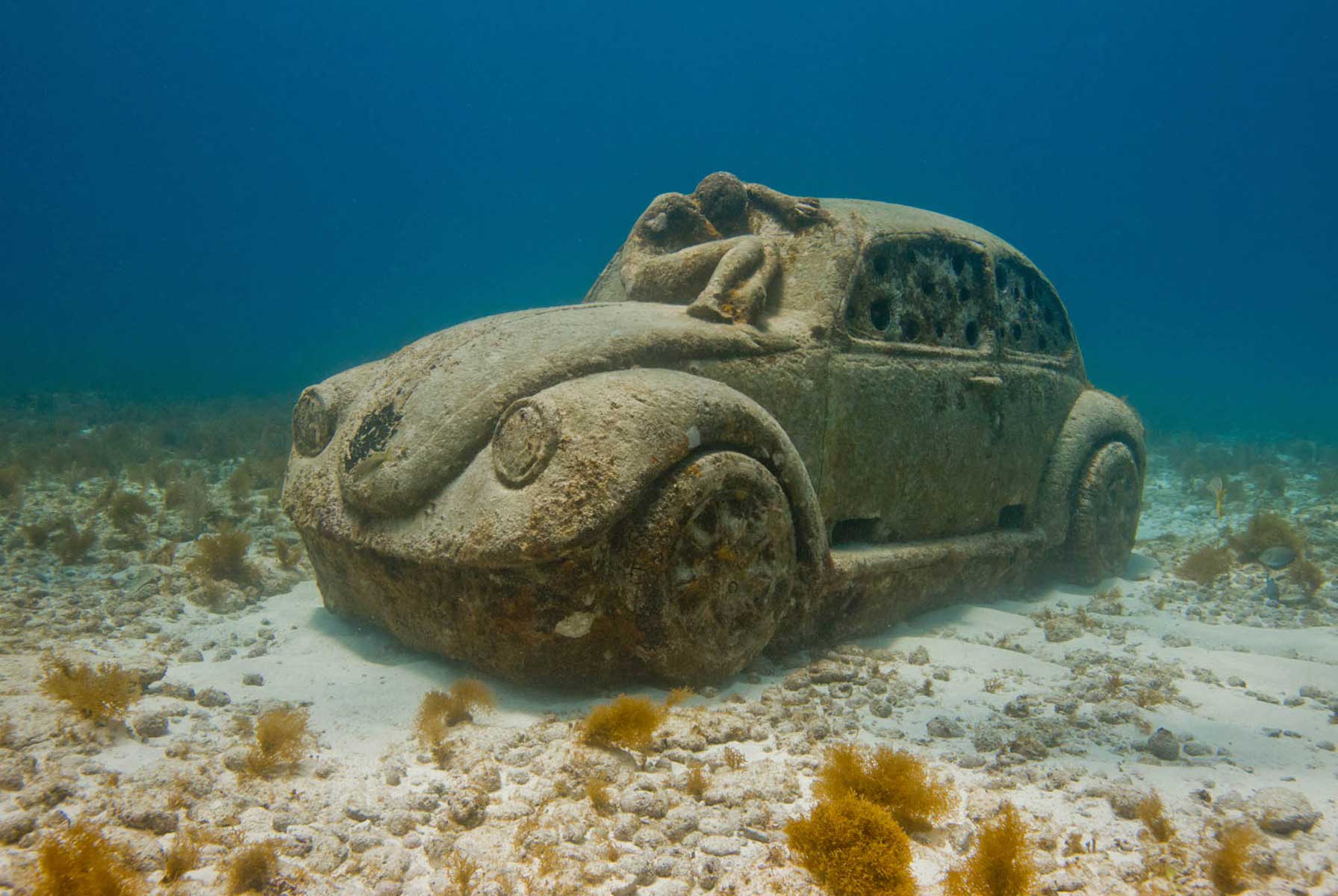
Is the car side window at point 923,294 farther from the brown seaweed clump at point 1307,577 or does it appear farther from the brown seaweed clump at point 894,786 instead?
the brown seaweed clump at point 1307,577

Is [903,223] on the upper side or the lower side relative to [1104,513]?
upper

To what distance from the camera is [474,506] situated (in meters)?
3.00

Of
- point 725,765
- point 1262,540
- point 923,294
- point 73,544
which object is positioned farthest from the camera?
point 1262,540

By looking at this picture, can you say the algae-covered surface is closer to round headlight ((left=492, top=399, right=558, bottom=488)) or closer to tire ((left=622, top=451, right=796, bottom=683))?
tire ((left=622, top=451, right=796, bottom=683))

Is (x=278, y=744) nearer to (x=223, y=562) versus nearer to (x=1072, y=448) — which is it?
(x=223, y=562)

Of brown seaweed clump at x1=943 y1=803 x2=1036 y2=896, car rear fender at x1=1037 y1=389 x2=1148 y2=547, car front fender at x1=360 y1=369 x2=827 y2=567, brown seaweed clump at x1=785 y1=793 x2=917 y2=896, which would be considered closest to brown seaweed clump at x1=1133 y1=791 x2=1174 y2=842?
brown seaweed clump at x1=943 y1=803 x2=1036 y2=896

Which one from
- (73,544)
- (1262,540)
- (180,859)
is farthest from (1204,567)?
(73,544)

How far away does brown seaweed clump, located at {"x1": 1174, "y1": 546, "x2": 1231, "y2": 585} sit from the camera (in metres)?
6.11

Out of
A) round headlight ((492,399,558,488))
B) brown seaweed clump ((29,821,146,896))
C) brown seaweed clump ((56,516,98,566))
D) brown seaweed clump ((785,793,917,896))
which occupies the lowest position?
brown seaweed clump ((56,516,98,566))

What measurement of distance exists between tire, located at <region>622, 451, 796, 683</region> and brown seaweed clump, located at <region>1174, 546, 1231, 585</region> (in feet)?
14.8

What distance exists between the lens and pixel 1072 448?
549cm

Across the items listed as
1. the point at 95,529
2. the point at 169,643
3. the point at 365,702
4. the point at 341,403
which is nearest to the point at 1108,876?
the point at 365,702

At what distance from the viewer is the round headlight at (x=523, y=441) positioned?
2.95m

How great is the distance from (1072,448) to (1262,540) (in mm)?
2689
